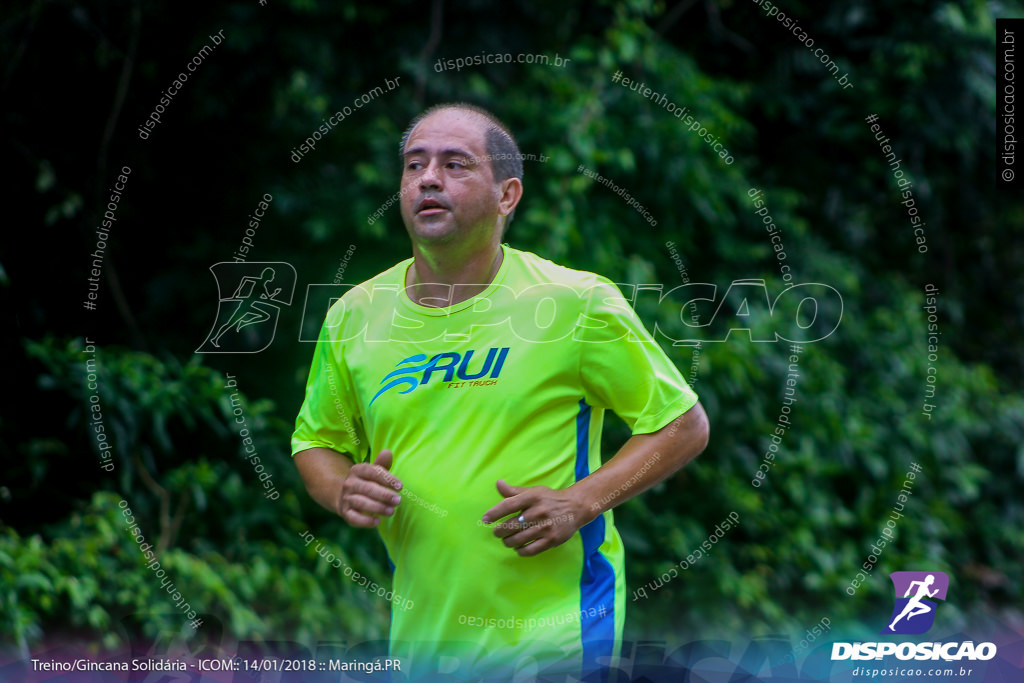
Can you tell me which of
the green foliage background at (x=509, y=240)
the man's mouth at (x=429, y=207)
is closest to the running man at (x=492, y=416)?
the man's mouth at (x=429, y=207)

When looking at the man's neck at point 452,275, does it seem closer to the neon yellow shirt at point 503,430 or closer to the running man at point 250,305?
the neon yellow shirt at point 503,430

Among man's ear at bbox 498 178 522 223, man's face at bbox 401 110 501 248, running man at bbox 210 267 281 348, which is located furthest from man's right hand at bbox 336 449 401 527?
running man at bbox 210 267 281 348

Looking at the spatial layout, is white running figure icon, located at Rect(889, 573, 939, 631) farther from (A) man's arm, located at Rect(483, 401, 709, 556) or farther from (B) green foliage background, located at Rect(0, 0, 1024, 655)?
(A) man's arm, located at Rect(483, 401, 709, 556)

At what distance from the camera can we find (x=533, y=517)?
211 cm

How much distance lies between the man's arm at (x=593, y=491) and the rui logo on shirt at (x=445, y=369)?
0.24 meters

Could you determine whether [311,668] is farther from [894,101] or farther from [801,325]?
[894,101]

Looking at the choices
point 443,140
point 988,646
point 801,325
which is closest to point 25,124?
point 443,140

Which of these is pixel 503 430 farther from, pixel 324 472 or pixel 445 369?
pixel 324 472

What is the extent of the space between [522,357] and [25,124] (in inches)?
110

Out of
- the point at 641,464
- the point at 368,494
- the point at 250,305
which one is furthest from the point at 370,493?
the point at 250,305

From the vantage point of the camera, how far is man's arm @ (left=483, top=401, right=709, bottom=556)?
83.2 inches

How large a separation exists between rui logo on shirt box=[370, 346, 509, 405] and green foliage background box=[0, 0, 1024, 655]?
1513mm

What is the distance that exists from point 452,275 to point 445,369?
0.22 metres

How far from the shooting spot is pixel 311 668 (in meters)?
2.73
